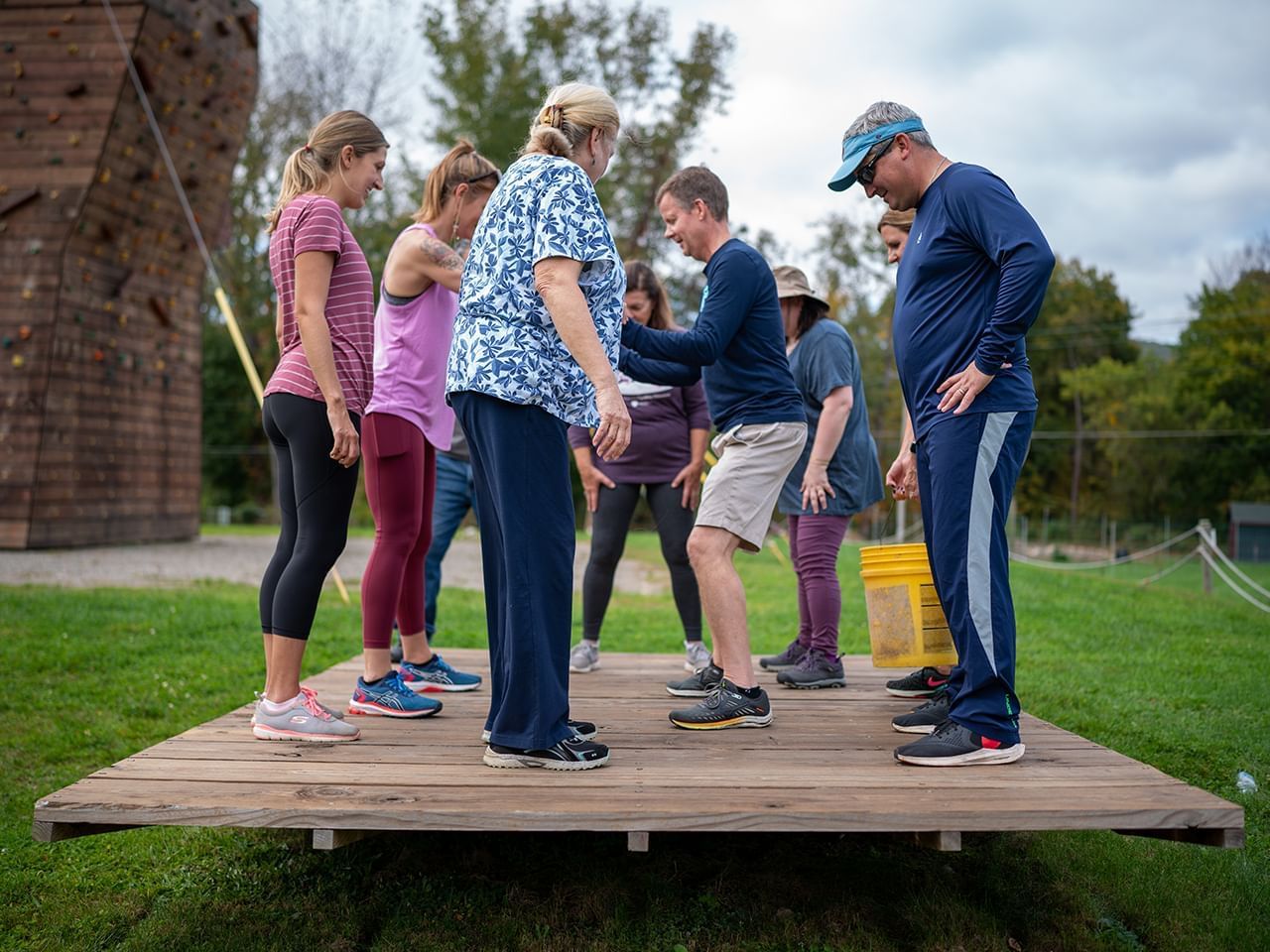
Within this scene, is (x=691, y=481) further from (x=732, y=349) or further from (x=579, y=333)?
(x=579, y=333)

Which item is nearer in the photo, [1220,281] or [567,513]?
[567,513]

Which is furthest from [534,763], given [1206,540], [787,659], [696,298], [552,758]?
[696,298]

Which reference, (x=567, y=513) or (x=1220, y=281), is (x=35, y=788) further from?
(x=1220, y=281)

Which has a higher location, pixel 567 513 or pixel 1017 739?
pixel 567 513

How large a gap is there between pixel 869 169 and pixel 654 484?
208 centimetres

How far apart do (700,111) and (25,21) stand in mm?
22008

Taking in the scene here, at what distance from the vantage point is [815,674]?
4.50 metres

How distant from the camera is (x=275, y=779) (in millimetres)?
2895

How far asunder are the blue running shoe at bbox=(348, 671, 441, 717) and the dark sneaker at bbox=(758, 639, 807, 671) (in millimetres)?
1775

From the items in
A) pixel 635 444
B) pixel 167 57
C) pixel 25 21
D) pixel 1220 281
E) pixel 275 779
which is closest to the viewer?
pixel 275 779

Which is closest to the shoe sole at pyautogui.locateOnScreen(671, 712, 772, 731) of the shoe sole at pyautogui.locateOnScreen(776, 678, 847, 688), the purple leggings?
the shoe sole at pyautogui.locateOnScreen(776, 678, 847, 688)

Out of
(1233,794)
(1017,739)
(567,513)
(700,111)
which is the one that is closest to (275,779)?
(567,513)

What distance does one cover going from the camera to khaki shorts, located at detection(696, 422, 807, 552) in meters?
3.76

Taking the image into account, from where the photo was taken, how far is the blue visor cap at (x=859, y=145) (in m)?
3.30
